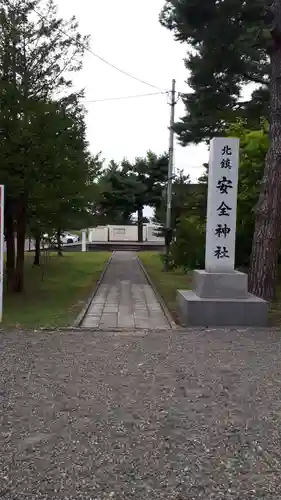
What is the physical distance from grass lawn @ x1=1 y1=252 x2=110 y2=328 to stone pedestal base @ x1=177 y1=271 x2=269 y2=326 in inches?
78.2

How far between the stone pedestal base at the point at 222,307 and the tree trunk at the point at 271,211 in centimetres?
213

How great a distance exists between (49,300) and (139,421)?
7.67 metres

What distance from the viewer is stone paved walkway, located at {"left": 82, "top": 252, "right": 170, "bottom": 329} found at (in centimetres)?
849

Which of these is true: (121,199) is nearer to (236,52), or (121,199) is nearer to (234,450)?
(236,52)

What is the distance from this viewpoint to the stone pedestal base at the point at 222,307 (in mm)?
8359

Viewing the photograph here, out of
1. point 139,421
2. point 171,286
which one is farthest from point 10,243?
point 139,421

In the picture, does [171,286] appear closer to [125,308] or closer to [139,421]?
[125,308]

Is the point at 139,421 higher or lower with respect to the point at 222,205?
lower

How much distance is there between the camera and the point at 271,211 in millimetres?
10422

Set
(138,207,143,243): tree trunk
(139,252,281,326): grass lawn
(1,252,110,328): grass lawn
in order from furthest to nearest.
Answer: (138,207,143,243): tree trunk
(139,252,281,326): grass lawn
(1,252,110,328): grass lawn

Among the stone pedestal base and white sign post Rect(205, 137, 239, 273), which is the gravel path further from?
white sign post Rect(205, 137, 239, 273)

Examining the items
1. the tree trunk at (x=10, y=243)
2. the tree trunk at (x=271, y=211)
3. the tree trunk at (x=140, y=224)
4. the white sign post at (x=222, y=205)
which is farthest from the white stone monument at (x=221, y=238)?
the tree trunk at (x=140, y=224)

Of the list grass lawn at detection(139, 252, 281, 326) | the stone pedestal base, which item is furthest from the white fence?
the stone pedestal base

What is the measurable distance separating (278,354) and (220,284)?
7.80 feet
